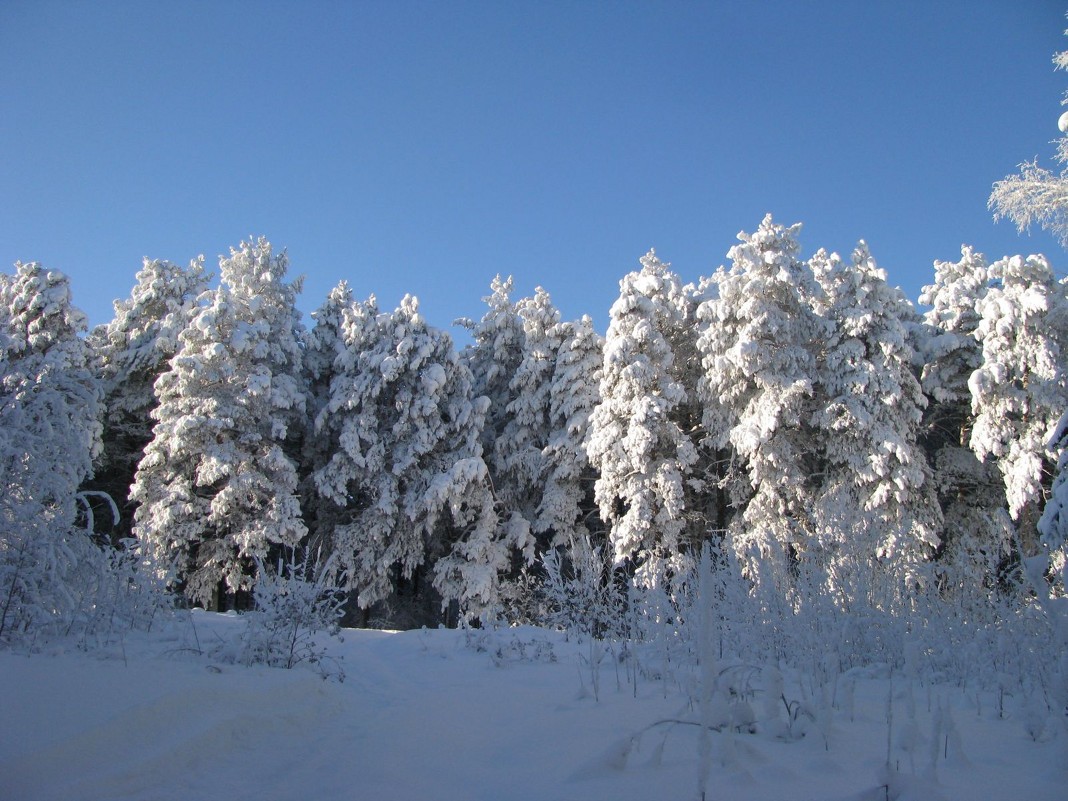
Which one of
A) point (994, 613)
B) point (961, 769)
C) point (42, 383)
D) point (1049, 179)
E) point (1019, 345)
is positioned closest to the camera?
point (961, 769)

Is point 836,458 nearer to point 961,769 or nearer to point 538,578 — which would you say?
point 538,578

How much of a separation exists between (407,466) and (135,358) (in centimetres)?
955

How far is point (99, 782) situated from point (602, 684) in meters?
3.58

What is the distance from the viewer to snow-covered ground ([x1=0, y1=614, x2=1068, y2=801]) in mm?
2832

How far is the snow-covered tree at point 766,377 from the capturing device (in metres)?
17.2

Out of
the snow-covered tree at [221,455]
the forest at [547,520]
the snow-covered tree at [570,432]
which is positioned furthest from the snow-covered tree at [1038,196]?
the snow-covered tree at [221,455]

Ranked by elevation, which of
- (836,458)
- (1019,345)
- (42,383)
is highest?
(1019,345)

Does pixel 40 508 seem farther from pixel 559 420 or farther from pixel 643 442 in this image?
pixel 559 420

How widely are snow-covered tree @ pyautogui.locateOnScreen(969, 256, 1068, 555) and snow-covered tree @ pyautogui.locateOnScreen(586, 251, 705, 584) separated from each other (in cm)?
729

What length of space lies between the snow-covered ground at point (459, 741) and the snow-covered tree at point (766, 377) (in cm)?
1257

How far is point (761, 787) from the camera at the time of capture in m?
2.68

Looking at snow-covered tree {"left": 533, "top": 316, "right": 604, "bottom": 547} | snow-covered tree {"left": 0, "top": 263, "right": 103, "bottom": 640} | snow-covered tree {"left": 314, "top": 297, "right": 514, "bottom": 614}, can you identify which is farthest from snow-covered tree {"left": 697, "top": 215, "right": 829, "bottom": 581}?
snow-covered tree {"left": 0, "top": 263, "right": 103, "bottom": 640}

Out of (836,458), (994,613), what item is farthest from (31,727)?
(836,458)

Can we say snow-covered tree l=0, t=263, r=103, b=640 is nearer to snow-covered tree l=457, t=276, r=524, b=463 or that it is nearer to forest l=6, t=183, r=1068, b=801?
forest l=6, t=183, r=1068, b=801
